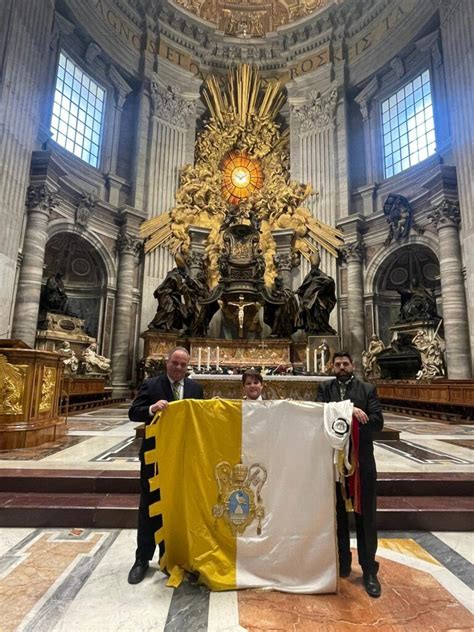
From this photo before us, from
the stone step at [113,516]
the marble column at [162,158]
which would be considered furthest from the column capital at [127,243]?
the stone step at [113,516]

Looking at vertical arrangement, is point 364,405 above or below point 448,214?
below

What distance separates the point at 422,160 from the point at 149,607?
15.1 m

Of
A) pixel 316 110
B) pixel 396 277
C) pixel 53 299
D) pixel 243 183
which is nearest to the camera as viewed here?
pixel 53 299

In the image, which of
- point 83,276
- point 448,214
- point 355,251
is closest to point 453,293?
point 448,214

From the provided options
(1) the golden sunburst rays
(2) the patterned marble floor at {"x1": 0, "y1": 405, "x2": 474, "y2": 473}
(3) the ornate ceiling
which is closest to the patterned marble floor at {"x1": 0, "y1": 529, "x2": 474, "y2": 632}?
(2) the patterned marble floor at {"x1": 0, "y1": 405, "x2": 474, "y2": 473}

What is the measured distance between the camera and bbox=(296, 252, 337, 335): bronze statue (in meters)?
12.2

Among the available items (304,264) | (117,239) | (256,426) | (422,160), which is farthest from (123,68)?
(256,426)

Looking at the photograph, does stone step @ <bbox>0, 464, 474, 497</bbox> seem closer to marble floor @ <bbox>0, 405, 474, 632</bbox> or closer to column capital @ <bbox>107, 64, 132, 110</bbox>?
marble floor @ <bbox>0, 405, 474, 632</bbox>

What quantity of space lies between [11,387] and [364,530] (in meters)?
3.87

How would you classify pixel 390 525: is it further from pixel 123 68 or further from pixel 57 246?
pixel 123 68

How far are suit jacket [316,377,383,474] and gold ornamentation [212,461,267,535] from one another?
1.85 ft

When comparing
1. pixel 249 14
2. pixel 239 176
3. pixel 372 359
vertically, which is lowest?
pixel 372 359

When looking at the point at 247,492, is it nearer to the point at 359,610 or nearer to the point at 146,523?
the point at 146,523

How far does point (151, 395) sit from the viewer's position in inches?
86.7
